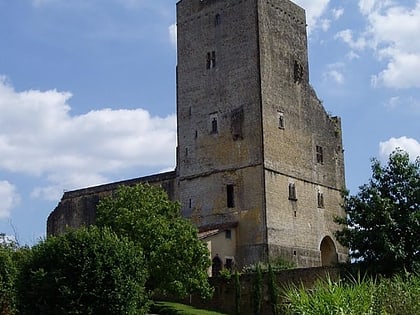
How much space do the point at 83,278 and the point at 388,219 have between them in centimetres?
1516

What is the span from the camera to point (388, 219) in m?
Answer: 37.4

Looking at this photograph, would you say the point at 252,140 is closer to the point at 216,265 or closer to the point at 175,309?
the point at 216,265

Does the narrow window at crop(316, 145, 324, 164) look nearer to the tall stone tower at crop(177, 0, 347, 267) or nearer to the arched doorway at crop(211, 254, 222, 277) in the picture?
the tall stone tower at crop(177, 0, 347, 267)

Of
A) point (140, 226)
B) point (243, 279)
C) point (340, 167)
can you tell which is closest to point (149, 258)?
point (140, 226)

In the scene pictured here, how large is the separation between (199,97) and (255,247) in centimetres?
1246

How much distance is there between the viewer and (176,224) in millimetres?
42562

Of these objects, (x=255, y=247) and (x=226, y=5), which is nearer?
(x=255, y=247)

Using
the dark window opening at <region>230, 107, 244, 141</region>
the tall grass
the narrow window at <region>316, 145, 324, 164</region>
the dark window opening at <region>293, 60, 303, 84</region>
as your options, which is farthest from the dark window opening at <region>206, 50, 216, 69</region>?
the tall grass

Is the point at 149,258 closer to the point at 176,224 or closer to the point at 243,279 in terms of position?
the point at 176,224

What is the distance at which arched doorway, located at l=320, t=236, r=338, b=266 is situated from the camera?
59.0m

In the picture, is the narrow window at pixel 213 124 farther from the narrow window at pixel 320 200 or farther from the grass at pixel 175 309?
the grass at pixel 175 309

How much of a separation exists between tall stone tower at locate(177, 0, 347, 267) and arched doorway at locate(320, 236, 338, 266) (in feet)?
0.29

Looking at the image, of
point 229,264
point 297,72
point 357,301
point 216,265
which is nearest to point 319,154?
point 297,72

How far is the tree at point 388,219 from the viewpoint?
36906 millimetres
